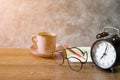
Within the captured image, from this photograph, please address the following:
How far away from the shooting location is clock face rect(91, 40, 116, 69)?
39.2 inches

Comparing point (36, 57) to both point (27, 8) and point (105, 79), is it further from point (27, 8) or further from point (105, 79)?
point (27, 8)

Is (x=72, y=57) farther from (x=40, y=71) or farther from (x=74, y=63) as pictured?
(x=40, y=71)

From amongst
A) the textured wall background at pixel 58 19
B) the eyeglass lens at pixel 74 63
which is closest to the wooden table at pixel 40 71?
the eyeglass lens at pixel 74 63

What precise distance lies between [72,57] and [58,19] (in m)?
0.52

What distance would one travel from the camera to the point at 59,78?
0.94m

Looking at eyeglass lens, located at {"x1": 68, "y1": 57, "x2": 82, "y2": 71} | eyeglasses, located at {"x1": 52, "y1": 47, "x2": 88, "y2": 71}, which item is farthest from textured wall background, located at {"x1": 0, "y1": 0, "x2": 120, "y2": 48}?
eyeglass lens, located at {"x1": 68, "y1": 57, "x2": 82, "y2": 71}

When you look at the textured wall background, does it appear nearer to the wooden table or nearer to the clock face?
the wooden table

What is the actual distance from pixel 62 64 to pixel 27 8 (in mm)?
630

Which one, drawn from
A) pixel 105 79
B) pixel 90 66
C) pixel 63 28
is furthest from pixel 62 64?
pixel 63 28

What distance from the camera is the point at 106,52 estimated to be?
40.3 inches

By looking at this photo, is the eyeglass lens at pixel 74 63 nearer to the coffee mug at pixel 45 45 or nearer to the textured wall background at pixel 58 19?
the coffee mug at pixel 45 45

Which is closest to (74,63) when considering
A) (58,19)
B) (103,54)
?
(103,54)

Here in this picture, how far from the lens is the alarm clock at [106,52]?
38.9 inches

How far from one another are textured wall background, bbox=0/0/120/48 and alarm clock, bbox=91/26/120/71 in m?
0.54
